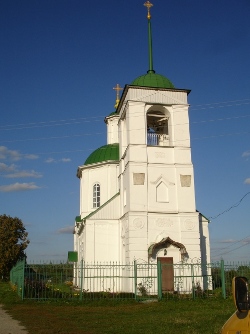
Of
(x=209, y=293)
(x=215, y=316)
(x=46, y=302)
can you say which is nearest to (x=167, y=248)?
(x=209, y=293)

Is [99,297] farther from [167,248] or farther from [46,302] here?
[167,248]

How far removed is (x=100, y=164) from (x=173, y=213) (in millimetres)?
8477

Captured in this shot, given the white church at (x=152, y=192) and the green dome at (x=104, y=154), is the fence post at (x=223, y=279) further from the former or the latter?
the green dome at (x=104, y=154)

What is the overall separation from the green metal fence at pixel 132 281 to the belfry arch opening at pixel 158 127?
6996 mm

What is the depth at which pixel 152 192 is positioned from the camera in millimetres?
20500

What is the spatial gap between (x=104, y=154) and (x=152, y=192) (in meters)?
8.03

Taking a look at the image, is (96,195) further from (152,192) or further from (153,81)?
(153,81)

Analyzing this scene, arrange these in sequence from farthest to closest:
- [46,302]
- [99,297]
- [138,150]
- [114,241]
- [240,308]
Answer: [114,241], [138,150], [99,297], [46,302], [240,308]

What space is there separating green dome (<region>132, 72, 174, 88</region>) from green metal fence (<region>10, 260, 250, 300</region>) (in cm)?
1012

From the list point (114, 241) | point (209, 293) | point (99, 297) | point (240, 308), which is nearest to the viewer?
point (240, 308)

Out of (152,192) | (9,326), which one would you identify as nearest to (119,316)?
(9,326)

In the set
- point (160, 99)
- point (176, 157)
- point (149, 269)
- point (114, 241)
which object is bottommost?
point (149, 269)

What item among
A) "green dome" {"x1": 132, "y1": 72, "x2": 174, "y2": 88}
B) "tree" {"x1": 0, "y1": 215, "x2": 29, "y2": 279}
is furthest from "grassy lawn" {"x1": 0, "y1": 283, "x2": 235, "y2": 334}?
"tree" {"x1": 0, "y1": 215, "x2": 29, "y2": 279}

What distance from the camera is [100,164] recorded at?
88.9 feet
